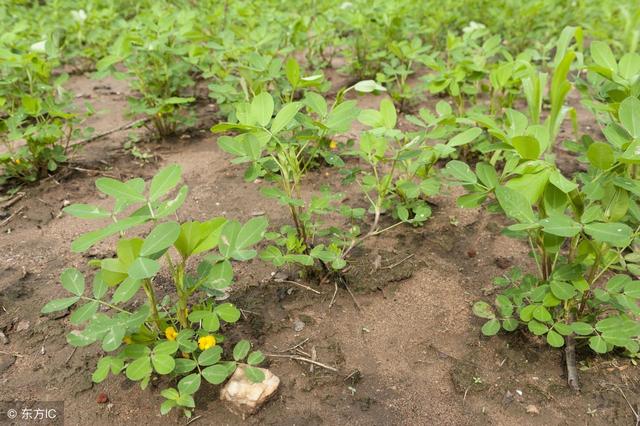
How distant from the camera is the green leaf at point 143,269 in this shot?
1.12 m

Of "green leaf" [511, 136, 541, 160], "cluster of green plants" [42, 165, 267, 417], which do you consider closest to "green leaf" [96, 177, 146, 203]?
"cluster of green plants" [42, 165, 267, 417]

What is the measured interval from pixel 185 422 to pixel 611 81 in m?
1.73

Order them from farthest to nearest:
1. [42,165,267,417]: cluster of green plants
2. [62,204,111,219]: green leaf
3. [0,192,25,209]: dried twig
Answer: [0,192,25,209]: dried twig < [62,204,111,219]: green leaf < [42,165,267,417]: cluster of green plants

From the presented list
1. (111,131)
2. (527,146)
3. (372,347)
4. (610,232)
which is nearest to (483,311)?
(372,347)

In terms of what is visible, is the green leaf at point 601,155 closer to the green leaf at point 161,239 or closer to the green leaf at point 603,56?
the green leaf at point 603,56

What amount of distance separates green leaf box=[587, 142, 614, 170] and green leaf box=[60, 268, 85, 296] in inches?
59.3

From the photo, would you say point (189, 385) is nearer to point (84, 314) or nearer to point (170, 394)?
point (170, 394)

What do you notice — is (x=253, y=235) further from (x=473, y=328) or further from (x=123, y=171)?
(x=123, y=171)

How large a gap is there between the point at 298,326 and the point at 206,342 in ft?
1.28

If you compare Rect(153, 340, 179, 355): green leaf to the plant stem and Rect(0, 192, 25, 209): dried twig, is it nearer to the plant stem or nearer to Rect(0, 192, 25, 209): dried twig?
the plant stem

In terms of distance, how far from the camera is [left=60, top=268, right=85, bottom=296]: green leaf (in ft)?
4.67

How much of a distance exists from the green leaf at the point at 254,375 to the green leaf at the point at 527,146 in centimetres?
97

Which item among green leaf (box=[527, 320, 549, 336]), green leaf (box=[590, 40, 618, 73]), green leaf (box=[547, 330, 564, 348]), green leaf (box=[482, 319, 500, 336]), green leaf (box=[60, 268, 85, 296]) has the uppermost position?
green leaf (box=[590, 40, 618, 73])

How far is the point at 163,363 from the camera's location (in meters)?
1.30
